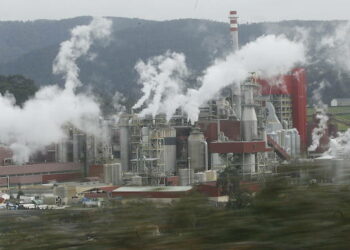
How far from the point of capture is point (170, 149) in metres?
24.8

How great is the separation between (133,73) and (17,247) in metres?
73.5

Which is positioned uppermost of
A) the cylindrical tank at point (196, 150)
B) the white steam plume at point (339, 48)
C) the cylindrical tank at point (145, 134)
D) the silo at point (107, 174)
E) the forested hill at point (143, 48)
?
the forested hill at point (143, 48)

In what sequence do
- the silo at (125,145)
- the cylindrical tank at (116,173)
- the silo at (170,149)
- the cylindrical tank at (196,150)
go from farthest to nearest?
the silo at (125,145) < the silo at (170,149) < the cylindrical tank at (196,150) < the cylindrical tank at (116,173)

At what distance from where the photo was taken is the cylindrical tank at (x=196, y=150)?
24.2 meters

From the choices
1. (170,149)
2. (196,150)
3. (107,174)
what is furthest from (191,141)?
(107,174)

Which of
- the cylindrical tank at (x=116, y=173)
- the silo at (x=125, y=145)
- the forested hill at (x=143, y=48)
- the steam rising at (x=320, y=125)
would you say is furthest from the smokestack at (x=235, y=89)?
the forested hill at (x=143, y=48)

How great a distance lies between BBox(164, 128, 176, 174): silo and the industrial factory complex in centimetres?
3

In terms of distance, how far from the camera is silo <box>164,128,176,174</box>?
2448 cm

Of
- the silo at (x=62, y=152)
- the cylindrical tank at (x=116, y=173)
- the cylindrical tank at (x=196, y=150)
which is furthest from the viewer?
the silo at (x=62, y=152)

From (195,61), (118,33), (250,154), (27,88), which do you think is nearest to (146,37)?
(118,33)

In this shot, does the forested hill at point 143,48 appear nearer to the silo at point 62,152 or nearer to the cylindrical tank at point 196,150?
the silo at point 62,152

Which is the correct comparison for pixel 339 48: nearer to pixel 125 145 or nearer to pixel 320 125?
pixel 320 125

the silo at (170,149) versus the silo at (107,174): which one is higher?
the silo at (170,149)

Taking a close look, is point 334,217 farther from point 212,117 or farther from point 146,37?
point 146,37
